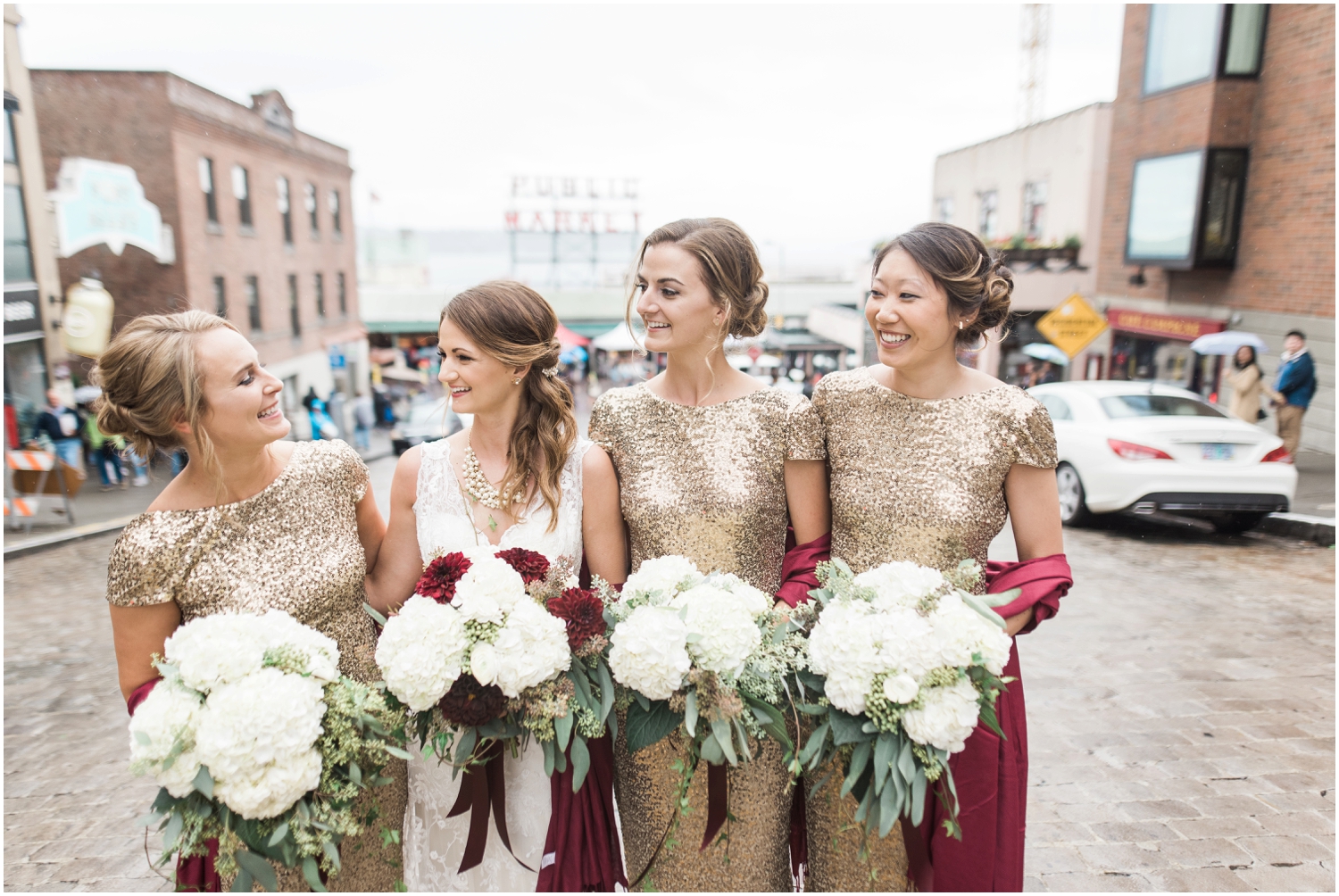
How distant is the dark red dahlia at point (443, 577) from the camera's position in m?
2.00

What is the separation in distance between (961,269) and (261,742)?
2234mm

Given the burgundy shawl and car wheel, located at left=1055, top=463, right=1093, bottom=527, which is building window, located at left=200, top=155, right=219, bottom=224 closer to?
car wheel, located at left=1055, top=463, right=1093, bottom=527

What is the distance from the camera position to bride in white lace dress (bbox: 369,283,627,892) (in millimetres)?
2578

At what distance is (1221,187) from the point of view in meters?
14.5

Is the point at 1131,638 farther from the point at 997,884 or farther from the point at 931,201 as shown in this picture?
the point at 931,201

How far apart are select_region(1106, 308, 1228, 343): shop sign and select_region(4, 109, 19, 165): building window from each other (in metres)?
22.7

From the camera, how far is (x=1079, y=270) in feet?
62.5

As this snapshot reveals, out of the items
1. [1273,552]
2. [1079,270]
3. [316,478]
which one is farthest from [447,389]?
[1079,270]

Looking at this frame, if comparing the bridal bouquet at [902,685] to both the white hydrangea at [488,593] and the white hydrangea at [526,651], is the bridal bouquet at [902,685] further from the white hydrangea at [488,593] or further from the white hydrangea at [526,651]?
the white hydrangea at [488,593]

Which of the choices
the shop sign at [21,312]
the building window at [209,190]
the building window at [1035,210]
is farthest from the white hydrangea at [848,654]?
the building window at [209,190]

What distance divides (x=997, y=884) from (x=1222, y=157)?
16.3 m

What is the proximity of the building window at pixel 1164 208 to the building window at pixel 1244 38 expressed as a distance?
4.79 ft

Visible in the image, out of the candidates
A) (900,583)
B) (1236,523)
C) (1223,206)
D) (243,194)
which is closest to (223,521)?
(900,583)

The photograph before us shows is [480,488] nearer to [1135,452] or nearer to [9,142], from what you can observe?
[1135,452]
